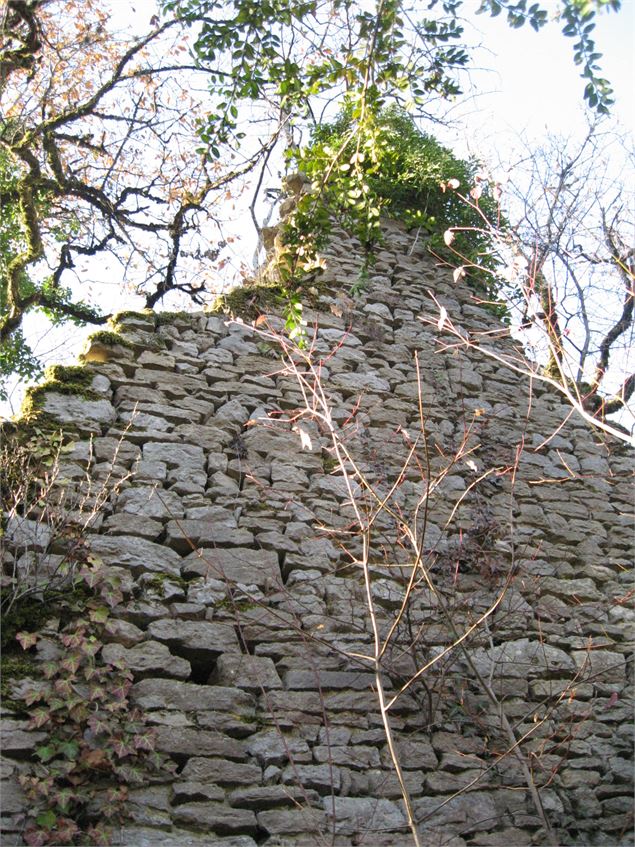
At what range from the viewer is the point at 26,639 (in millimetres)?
2840

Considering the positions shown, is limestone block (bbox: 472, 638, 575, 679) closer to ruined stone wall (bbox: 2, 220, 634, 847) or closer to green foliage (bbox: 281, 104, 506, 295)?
ruined stone wall (bbox: 2, 220, 634, 847)

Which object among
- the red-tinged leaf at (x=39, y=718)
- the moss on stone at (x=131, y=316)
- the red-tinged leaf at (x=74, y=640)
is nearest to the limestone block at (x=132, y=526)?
the red-tinged leaf at (x=74, y=640)

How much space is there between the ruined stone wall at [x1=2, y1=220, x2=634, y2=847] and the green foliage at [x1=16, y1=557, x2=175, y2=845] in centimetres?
7

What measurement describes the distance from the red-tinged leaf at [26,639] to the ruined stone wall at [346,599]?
25 cm

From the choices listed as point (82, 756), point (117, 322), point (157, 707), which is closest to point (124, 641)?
point (157, 707)

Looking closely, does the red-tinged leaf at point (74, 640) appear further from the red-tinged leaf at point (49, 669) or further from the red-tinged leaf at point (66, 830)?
the red-tinged leaf at point (66, 830)

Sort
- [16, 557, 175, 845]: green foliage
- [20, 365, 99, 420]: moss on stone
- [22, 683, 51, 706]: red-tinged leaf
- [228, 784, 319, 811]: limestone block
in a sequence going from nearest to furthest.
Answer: [16, 557, 175, 845]: green foliage < [22, 683, 51, 706]: red-tinged leaf < [228, 784, 319, 811]: limestone block < [20, 365, 99, 420]: moss on stone

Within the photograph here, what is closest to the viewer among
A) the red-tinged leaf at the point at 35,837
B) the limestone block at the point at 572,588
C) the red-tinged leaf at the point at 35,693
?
the red-tinged leaf at the point at 35,837

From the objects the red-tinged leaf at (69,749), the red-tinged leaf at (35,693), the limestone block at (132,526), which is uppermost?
the limestone block at (132,526)

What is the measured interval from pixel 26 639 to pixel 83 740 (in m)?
0.41

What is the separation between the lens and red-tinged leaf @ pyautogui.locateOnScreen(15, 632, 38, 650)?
2836 millimetres

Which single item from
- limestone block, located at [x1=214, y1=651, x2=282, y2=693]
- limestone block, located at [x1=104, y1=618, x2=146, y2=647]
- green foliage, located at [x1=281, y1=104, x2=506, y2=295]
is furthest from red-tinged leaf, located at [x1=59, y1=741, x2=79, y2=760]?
green foliage, located at [x1=281, y1=104, x2=506, y2=295]

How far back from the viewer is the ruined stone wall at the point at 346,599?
9.77 ft

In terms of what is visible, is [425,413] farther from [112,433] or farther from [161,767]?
[161,767]
